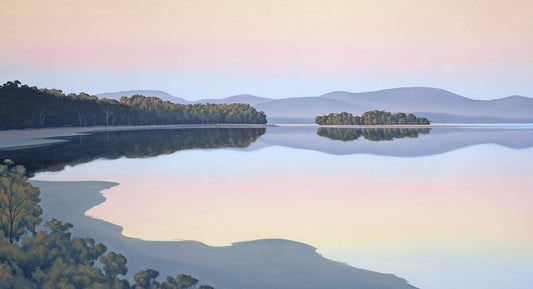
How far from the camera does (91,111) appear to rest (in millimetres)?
105375

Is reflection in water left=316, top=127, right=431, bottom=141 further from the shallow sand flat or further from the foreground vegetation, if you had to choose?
the foreground vegetation

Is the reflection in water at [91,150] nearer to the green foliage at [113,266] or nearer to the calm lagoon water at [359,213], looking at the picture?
the calm lagoon water at [359,213]

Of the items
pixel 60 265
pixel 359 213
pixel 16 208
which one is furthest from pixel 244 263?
pixel 359 213

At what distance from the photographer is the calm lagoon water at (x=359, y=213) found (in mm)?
8555

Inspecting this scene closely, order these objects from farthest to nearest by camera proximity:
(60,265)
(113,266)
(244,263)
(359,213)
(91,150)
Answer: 1. (91,150)
2. (359,213)
3. (244,263)
4. (113,266)
5. (60,265)

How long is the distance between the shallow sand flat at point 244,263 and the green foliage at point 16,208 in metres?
1.59

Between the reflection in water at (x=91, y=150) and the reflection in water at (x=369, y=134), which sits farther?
the reflection in water at (x=369, y=134)

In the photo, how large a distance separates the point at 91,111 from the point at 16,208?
105 meters

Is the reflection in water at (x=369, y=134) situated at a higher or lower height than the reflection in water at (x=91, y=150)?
higher

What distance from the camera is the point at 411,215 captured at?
12.5 metres

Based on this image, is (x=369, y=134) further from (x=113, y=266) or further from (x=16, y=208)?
(x=113, y=266)

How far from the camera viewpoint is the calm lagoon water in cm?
855

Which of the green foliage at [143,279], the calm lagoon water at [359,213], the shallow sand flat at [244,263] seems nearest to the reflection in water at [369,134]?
the calm lagoon water at [359,213]

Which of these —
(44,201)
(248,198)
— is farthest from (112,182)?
(248,198)
